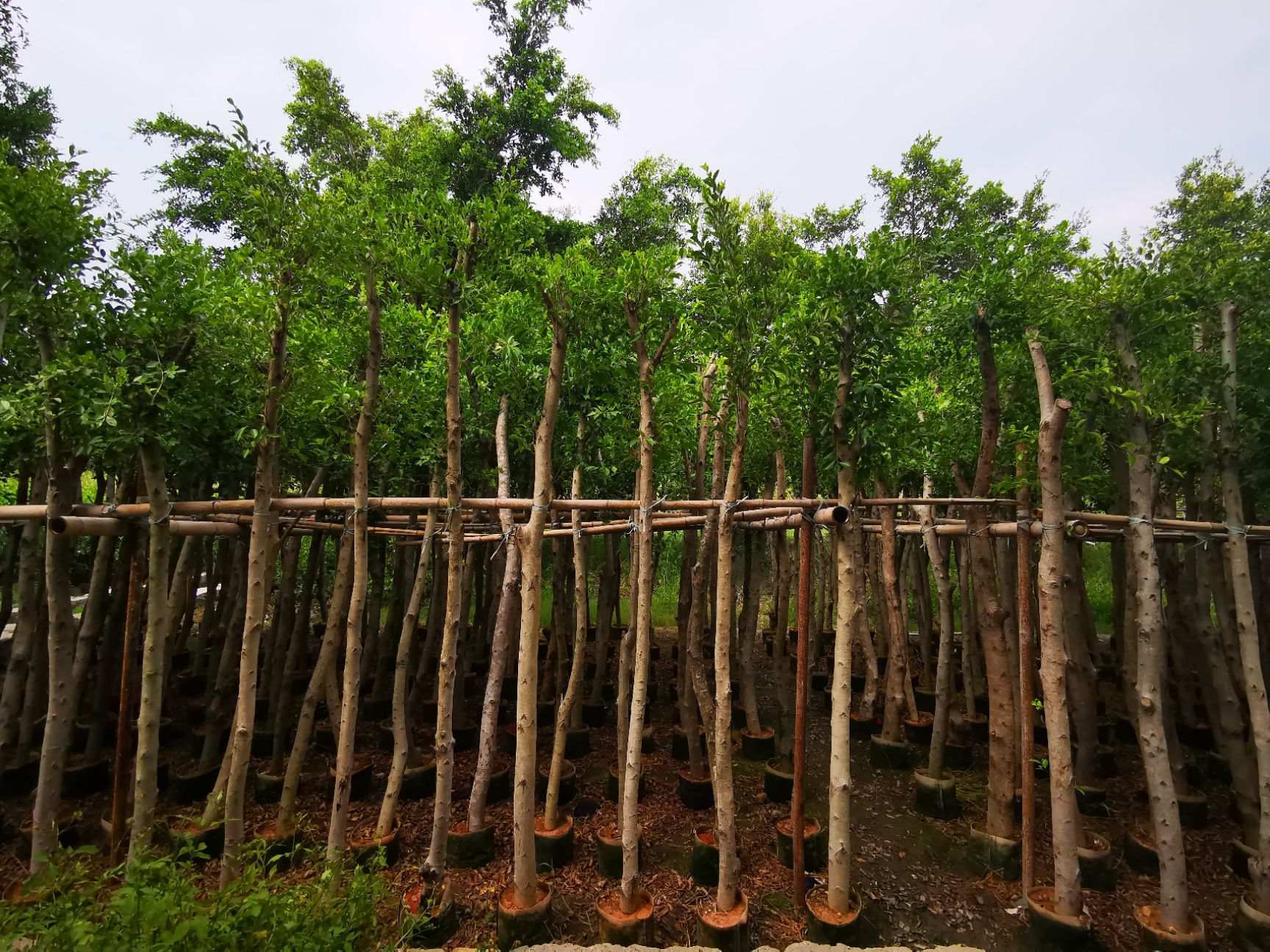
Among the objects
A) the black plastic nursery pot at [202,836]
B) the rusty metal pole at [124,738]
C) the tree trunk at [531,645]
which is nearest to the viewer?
the tree trunk at [531,645]

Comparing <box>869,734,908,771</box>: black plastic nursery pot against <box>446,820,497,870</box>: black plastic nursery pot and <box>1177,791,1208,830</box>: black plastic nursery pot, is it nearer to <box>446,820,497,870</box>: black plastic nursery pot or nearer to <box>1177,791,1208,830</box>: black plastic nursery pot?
<box>1177,791,1208,830</box>: black plastic nursery pot

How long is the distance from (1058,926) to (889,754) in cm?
316

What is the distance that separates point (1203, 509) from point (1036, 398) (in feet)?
7.40

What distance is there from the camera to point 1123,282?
460 cm

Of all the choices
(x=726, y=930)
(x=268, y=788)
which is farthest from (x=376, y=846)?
(x=726, y=930)

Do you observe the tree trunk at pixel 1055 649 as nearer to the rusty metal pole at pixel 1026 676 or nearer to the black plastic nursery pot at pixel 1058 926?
the black plastic nursery pot at pixel 1058 926

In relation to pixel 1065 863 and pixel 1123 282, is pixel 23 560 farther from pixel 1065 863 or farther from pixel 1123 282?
pixel 1123 282

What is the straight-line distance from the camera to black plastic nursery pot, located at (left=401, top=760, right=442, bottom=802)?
6.17 meters

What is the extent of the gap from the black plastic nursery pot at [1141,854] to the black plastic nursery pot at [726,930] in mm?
3856

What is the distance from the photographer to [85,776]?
6.02m

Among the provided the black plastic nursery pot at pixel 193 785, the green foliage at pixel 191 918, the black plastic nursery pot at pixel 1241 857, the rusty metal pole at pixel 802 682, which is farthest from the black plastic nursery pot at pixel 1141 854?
the black plastic nursery pot at pixel 193 785

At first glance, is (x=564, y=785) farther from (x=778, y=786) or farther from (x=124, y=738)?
(x=124, y=738)

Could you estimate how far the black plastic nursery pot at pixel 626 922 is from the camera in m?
4.07

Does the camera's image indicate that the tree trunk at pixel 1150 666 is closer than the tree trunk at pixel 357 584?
Yes
